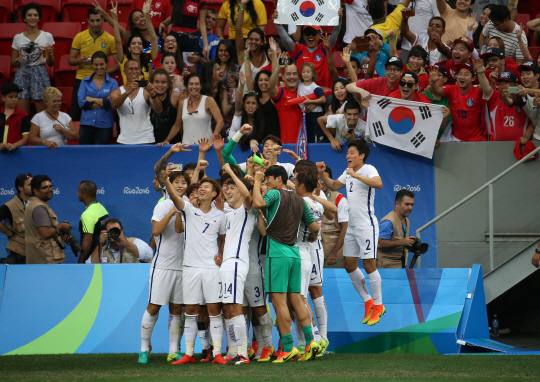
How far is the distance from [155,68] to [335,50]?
3542 millimetres

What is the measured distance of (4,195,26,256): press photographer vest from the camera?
35.1 feet

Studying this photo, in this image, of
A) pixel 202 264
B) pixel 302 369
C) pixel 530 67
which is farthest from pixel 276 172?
→ pixel 530 67

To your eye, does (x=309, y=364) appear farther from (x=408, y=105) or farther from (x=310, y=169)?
(x=408, y=105)

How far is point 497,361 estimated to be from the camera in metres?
7.48

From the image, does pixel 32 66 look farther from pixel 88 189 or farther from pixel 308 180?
pixel 308 180

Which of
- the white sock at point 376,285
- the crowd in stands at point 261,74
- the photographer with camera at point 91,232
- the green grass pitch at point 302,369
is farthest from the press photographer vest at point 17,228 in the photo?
the white sock at point 376,285

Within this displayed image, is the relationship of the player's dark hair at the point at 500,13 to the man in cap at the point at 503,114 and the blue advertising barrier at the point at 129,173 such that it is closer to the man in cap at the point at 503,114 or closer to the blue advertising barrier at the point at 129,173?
the man in cap at the point at 503,114

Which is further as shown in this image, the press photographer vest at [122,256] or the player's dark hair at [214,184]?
the press photographer vest at [122,256]

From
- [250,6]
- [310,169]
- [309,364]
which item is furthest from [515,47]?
[309,364]

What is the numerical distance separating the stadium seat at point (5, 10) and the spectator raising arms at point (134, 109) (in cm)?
527

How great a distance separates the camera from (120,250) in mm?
10156

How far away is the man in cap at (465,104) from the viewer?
10.9 metres

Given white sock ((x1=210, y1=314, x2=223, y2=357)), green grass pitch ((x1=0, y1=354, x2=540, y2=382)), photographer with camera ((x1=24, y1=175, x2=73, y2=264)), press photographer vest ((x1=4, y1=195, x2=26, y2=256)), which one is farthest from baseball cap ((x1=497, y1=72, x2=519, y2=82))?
press photographer vest ((x1=4, y1=195, x2=26, y2=256))

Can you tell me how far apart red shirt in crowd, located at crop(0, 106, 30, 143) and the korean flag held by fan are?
5917 mm
